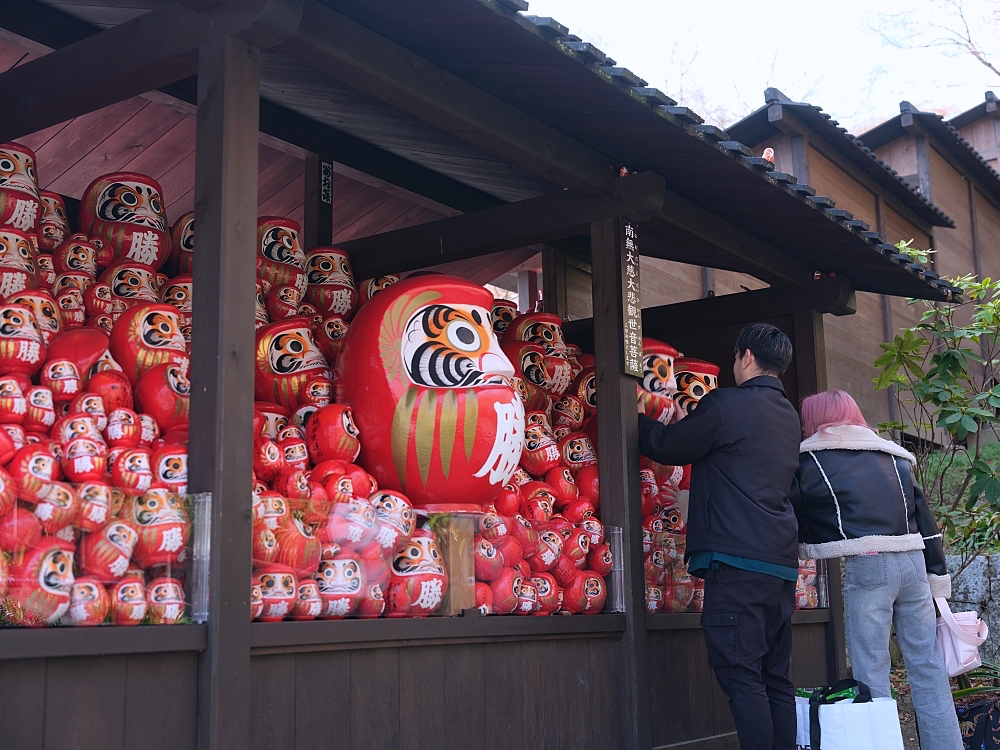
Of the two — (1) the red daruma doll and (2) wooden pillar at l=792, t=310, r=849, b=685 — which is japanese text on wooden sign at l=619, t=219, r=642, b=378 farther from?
(1) the red daruma doll

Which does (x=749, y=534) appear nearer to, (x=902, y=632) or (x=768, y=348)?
(x=768, y=348)

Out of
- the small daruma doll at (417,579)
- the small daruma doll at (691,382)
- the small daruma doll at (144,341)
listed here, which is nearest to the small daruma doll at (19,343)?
the small daruma doll at (144,341)

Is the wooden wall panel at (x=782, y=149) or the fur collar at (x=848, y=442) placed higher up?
the wooden wall panel at (x=782, y=149)

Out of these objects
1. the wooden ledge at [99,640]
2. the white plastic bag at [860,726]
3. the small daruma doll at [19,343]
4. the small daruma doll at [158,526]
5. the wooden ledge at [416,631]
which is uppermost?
the small daruma doll at [19,343]

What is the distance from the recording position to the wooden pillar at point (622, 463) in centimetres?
521

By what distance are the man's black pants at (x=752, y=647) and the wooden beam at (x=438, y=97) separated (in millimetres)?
2007

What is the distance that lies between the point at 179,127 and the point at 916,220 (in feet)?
30.0

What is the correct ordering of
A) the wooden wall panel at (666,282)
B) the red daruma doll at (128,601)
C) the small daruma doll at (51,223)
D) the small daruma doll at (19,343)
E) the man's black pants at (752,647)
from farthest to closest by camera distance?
the wooden wall panel at (666,282) → the small daruma doll at (51,223) → the man's black pants at (752,647) → the small daruma doll at (19,343) → the red daruma doll at (128,601)

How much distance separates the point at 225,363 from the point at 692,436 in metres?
2.22

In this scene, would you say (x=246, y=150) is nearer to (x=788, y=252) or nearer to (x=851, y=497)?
(x=851, y=497)

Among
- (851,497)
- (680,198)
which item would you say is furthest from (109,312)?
(851,497)

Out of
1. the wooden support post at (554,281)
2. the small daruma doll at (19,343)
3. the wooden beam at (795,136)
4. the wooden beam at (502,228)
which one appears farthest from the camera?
the wooden beam at (795,136)

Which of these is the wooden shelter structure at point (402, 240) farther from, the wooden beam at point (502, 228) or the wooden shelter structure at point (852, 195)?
the wooden shelter structure at point (852, 195)

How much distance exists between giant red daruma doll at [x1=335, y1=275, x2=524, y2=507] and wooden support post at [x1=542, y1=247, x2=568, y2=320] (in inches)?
115
